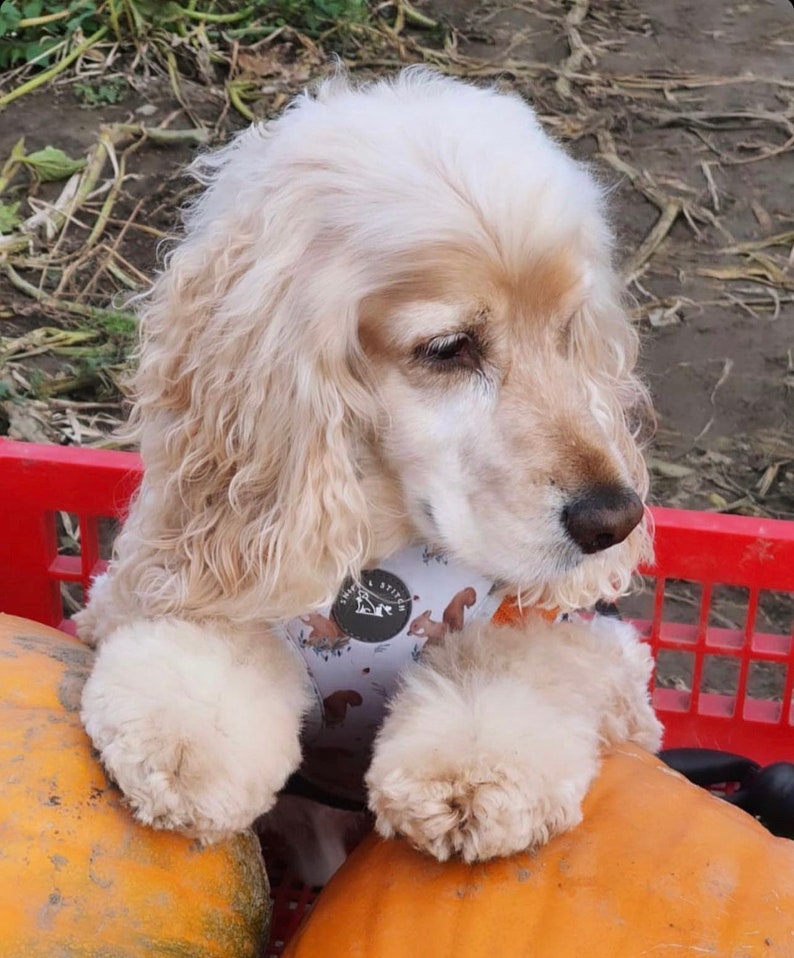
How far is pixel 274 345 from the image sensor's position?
4.83ft

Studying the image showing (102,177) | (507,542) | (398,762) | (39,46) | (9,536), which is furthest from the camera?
(39,46)

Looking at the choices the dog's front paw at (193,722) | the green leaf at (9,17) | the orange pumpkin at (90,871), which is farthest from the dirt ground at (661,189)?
the orange pumpkin at (90,871)

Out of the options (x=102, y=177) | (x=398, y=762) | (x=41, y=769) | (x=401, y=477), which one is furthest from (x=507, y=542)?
(x=102, y=177)

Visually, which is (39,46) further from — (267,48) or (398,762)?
(398,762)

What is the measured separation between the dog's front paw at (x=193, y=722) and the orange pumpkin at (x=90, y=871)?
0.03 meters

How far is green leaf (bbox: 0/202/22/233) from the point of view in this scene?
3457mm

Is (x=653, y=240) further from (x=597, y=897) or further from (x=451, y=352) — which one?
(x=597, y=897)

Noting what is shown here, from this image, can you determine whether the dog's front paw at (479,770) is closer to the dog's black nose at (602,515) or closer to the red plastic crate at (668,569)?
the dog's black nose at (602,515)

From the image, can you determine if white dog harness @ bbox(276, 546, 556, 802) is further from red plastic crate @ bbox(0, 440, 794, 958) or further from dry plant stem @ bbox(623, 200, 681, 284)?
dry plant stem @ bbox(623, 200, 681, 284)

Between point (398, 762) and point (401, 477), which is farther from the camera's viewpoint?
point (401, 477)

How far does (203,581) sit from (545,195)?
623mm

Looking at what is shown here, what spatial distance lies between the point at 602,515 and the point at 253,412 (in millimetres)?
441

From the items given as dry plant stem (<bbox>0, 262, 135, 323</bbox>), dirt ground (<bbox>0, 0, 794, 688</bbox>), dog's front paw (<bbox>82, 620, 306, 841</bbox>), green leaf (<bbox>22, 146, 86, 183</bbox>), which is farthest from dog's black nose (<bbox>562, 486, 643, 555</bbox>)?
green leaf (<bbox>22, 146, 86, 183</bbox>)

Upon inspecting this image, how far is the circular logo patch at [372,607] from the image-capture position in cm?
157
